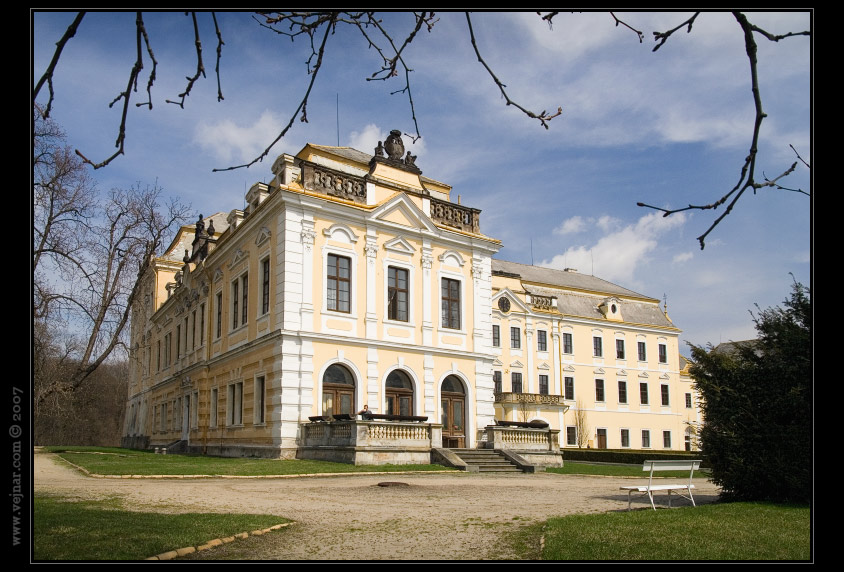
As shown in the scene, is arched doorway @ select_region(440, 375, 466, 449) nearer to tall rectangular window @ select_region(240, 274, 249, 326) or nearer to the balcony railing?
tall rectangular window @ select_region(240, 274, 249, 326)

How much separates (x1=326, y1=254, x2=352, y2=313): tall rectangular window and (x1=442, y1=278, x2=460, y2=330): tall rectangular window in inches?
181

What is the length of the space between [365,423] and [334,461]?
1.85 m

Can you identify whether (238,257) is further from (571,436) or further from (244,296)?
(571,436)

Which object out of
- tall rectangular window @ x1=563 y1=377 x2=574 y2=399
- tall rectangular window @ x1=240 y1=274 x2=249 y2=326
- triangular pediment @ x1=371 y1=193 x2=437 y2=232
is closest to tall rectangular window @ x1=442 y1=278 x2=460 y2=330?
triangular pediment @ x1=371 y1=193 x2=437 y2=232

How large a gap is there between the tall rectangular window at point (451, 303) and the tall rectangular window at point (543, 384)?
73.7 feet

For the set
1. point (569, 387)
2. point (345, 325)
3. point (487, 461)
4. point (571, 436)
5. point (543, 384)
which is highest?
point (345, 325)

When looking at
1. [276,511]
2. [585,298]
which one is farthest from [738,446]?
[585,298]

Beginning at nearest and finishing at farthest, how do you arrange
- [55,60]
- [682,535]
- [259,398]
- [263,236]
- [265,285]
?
[55,60], [682,535], [259,398], [265,285], [263,236]

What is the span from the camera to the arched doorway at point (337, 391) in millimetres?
25281

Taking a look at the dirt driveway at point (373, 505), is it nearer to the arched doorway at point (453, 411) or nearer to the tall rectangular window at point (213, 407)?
the arched doorway at point (453, 411)

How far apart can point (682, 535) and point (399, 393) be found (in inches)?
772

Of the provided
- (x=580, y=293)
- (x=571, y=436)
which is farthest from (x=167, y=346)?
(x=580, y=293)

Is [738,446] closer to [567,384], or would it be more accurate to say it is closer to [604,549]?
[604,549]

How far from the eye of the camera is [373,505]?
37.7ft
